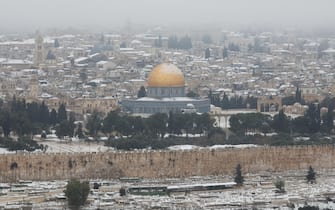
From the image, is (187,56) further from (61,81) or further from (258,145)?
(258,145)

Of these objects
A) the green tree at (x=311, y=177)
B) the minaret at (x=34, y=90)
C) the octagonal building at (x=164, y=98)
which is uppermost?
the green tree at (x=311, y=177)

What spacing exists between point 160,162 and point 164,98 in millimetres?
19632

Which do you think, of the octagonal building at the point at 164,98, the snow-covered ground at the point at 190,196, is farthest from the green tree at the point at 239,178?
the octagonal building at the point at 164,98

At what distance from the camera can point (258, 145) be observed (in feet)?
158

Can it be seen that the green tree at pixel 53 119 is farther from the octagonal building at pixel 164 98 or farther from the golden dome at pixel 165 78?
the golden dome at pixel 165 78

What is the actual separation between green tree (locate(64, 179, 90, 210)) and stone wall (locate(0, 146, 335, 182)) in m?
4.97

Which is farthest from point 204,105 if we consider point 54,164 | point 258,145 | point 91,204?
point 91,204

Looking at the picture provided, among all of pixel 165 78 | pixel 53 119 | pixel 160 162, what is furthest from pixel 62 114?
pixel 160 162

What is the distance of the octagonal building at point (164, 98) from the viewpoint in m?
62.6

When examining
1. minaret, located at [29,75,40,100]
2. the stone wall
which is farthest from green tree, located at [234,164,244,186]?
minaret, located at [29,75,40,100]

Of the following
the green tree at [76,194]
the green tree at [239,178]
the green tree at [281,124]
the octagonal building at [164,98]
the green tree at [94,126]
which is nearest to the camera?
the green tree at [76,194]

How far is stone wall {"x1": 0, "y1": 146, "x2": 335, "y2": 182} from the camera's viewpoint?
43.1 metres

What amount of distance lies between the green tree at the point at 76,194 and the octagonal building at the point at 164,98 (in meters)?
24.1

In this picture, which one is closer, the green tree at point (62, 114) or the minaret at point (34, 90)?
the green tree at point (62, 114)
